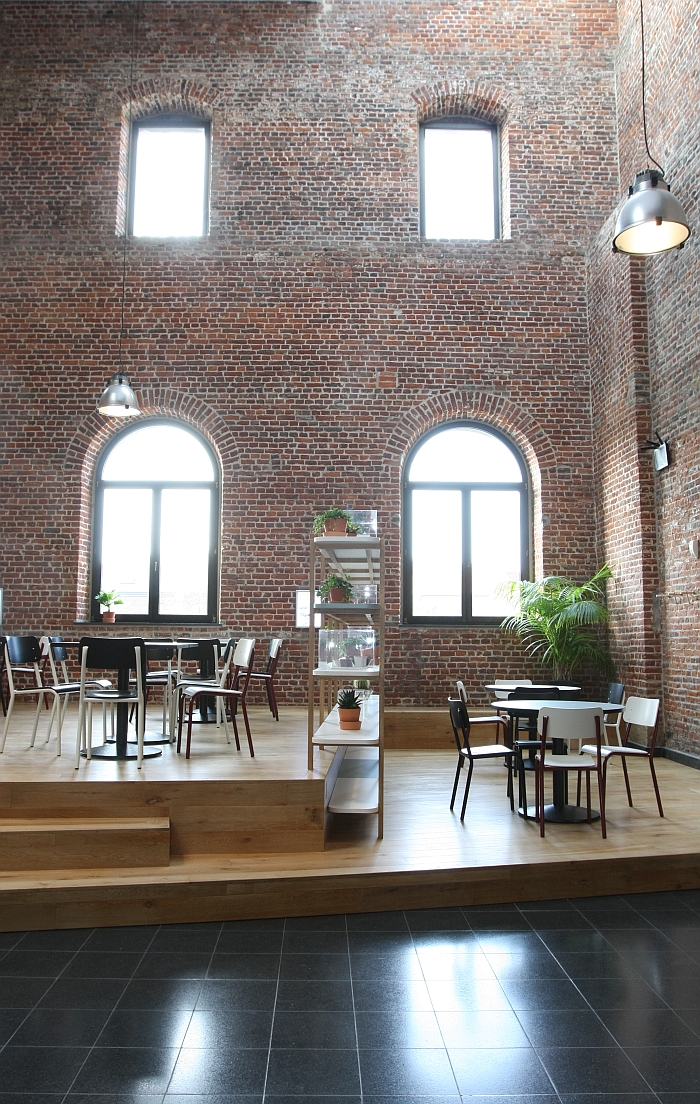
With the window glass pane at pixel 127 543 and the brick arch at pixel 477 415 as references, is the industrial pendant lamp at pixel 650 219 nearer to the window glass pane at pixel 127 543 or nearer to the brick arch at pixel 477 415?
the brick arch at pixel 477 415

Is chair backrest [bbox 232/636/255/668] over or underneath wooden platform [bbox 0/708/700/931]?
over

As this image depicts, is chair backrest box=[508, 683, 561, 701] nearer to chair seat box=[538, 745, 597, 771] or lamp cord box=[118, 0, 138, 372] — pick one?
chair seat box=[538, 745, 597, 771]

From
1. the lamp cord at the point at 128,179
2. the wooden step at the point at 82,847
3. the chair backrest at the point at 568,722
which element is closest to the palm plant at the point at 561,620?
the chair backrest at the point at 568,722

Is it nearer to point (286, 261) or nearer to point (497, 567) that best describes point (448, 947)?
point (497, 567)

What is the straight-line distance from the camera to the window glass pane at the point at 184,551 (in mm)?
9273

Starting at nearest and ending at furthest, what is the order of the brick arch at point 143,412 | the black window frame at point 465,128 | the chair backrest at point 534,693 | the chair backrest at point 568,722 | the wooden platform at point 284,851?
the wooden platform at point 284,851 < the chair backrest at point 568,722 < the chair backrest at point 534,693 < the brick arch at point 143,412 < the black window frame at point 465,128

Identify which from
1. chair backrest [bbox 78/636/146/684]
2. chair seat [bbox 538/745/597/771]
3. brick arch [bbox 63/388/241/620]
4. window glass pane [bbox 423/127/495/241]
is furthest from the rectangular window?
chair seat [bbox 538/745/597/771]

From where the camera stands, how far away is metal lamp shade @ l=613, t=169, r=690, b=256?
4738 millimetres

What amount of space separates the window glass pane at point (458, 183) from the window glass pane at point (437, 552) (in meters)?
3.07

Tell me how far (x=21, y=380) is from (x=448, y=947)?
7867mm

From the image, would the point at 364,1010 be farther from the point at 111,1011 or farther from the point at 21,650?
the point at 21,650

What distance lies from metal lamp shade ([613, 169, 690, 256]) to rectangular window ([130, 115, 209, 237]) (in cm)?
599

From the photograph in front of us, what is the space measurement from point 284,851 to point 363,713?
2292mm

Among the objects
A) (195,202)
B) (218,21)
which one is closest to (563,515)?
(195,202)
